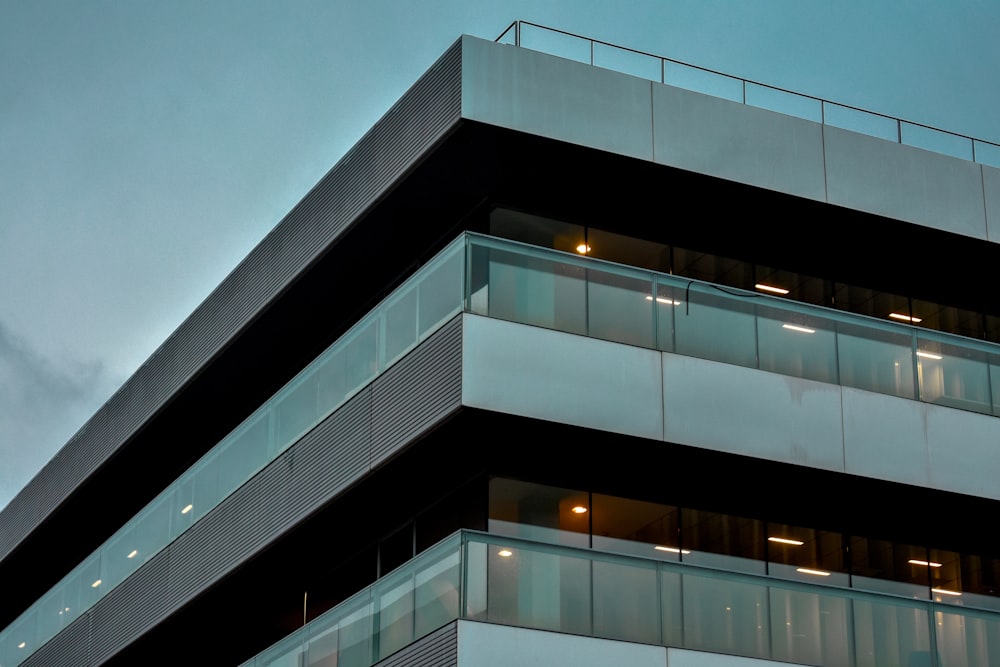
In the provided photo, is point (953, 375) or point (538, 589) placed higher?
point (953, 375)

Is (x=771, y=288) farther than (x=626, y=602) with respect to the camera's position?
Yes

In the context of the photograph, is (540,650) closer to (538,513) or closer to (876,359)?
(538,513)

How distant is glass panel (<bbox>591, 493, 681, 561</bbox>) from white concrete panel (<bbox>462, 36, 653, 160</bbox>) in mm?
4783

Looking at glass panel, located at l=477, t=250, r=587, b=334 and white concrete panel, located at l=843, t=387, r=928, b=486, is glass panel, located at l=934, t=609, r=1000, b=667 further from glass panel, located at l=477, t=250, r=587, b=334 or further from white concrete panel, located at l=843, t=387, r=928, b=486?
glass panel, located at l=477, t=250, r=587, b=334

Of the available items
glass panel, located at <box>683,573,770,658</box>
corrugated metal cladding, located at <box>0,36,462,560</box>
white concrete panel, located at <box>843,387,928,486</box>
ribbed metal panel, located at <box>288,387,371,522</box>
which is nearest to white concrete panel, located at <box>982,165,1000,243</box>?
white concrete panel, located at <box>843,387,928,486</box>

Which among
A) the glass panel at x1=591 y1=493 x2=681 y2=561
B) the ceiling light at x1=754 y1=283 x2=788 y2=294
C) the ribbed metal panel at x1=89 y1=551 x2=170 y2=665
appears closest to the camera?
the glass panel at x1=591 y1=493 x2=681 y2=561

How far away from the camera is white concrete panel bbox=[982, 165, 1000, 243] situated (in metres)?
24.5

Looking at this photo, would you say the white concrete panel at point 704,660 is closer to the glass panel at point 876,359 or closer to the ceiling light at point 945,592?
the glass panel at point 876,359

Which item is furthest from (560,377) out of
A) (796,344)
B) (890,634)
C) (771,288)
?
(771,288)

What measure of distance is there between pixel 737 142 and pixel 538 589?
736cm

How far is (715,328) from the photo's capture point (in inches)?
866

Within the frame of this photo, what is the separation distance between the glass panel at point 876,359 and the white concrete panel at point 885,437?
212 mm

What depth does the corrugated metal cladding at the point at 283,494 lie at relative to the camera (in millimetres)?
21016

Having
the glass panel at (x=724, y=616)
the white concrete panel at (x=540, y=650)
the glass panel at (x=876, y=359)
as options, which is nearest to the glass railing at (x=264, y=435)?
the white concrete panel at (x=540, y=650)
